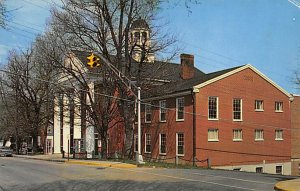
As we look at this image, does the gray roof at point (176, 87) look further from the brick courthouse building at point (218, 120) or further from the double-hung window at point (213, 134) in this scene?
the double-hung window at point (213, 134)

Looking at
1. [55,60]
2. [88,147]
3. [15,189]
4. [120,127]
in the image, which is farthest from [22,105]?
[15,189]

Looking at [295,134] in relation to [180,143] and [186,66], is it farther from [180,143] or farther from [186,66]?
[180,143]

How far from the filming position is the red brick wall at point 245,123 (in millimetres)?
40406

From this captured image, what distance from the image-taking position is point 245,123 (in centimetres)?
4294

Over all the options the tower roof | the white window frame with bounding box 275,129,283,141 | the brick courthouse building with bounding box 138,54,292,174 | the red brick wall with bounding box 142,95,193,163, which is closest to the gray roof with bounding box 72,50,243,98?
the brick courthouse building with bounding box 138,54,292,174

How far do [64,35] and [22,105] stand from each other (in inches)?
1232

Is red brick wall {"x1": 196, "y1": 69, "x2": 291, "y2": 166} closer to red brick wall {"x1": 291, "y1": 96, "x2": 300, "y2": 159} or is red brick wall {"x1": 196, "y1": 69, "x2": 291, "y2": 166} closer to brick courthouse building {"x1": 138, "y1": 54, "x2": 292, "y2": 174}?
brick courthouse building {"x1": 138, "y1": 54, "x2": 292, "y2": 174}

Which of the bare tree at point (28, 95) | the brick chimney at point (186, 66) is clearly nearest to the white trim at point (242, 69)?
the brick chimney at point (186, 66)

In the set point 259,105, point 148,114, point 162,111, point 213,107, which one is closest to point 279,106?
point 259,105

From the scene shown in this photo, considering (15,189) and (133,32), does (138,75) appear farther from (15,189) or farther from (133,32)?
(15,189)

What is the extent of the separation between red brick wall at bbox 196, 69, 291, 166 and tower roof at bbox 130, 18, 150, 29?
26.1 ft

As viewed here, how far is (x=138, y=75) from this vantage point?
130ft

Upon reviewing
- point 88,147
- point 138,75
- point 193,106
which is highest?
point 138,75

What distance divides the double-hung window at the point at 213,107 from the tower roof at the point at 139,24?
916 centimetres
